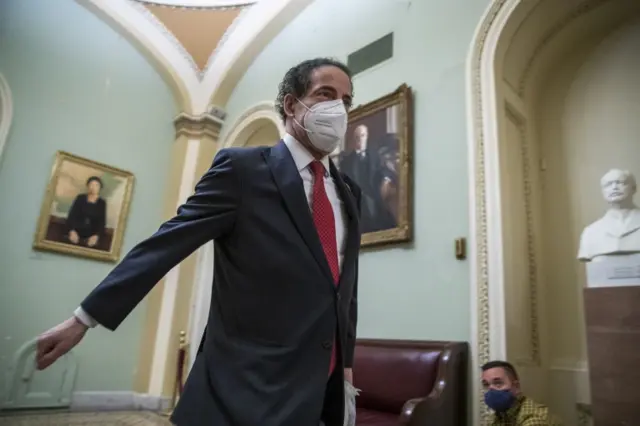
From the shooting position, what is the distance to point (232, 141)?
575 cm

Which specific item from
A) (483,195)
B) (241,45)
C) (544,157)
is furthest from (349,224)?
(241,45)

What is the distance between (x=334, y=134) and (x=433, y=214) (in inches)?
85.0

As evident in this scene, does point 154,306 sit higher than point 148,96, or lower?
lower

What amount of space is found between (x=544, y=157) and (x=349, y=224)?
9.59 ft

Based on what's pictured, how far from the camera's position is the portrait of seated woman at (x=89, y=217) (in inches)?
198

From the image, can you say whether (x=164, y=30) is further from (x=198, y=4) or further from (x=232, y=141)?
(x=232, y=141)

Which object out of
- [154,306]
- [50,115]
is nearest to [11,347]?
[154,306]

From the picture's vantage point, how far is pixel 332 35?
15.7 ft

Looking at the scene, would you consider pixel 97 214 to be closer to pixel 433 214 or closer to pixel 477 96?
pixel 433 214

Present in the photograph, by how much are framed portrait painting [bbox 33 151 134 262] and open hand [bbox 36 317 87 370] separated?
4621mm

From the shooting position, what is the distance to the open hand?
0.78 m

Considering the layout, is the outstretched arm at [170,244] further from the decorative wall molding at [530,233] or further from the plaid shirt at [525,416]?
the decorative wall molding at [530,233]

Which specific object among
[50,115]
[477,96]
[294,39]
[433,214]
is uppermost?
[294,39]

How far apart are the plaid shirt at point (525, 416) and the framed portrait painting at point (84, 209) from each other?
4429 mm
